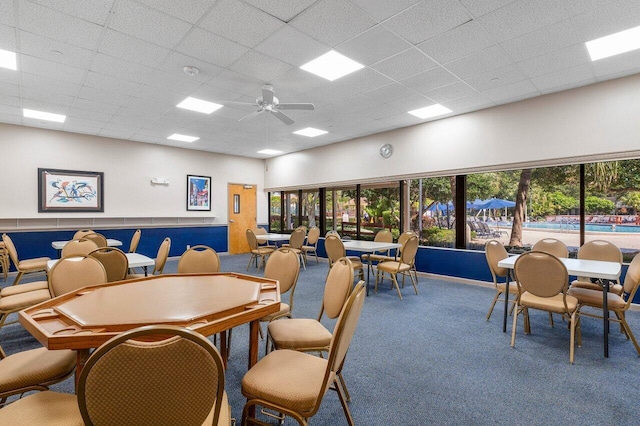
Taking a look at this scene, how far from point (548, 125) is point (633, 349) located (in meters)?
3.12

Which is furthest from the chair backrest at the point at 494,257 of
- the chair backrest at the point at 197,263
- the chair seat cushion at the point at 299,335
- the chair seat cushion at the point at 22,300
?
the chair seat cushion at the point at 22,300

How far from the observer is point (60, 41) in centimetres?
319

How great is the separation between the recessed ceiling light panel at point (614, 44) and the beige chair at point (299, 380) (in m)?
3.83

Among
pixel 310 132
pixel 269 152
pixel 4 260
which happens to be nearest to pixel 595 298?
pixel 310 132

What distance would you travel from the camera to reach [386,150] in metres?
6.69

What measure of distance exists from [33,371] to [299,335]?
1.40 m

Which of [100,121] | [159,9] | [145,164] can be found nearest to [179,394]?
[159,9]

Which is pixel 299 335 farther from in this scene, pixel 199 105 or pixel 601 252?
pixel 199 105

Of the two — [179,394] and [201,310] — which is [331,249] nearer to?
[201,310]

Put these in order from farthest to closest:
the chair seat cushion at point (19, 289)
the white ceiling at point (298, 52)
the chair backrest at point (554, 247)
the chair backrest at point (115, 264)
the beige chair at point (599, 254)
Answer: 1. the chair backrest at point (554, 247)
2. the beige chair at point (599, 254)
3. the chair seat cushion at point (19, 289)
4. the chair backrest at point (115, 264)
5. the white ceiling at point (298, 52)

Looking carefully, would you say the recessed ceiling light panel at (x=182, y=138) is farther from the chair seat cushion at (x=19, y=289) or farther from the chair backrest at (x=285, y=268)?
the chair backrest at (x=285, y=268)

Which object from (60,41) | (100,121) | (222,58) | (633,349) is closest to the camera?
(633,349)

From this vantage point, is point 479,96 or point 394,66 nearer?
point 394,66

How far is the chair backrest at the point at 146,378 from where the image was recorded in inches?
36.4
